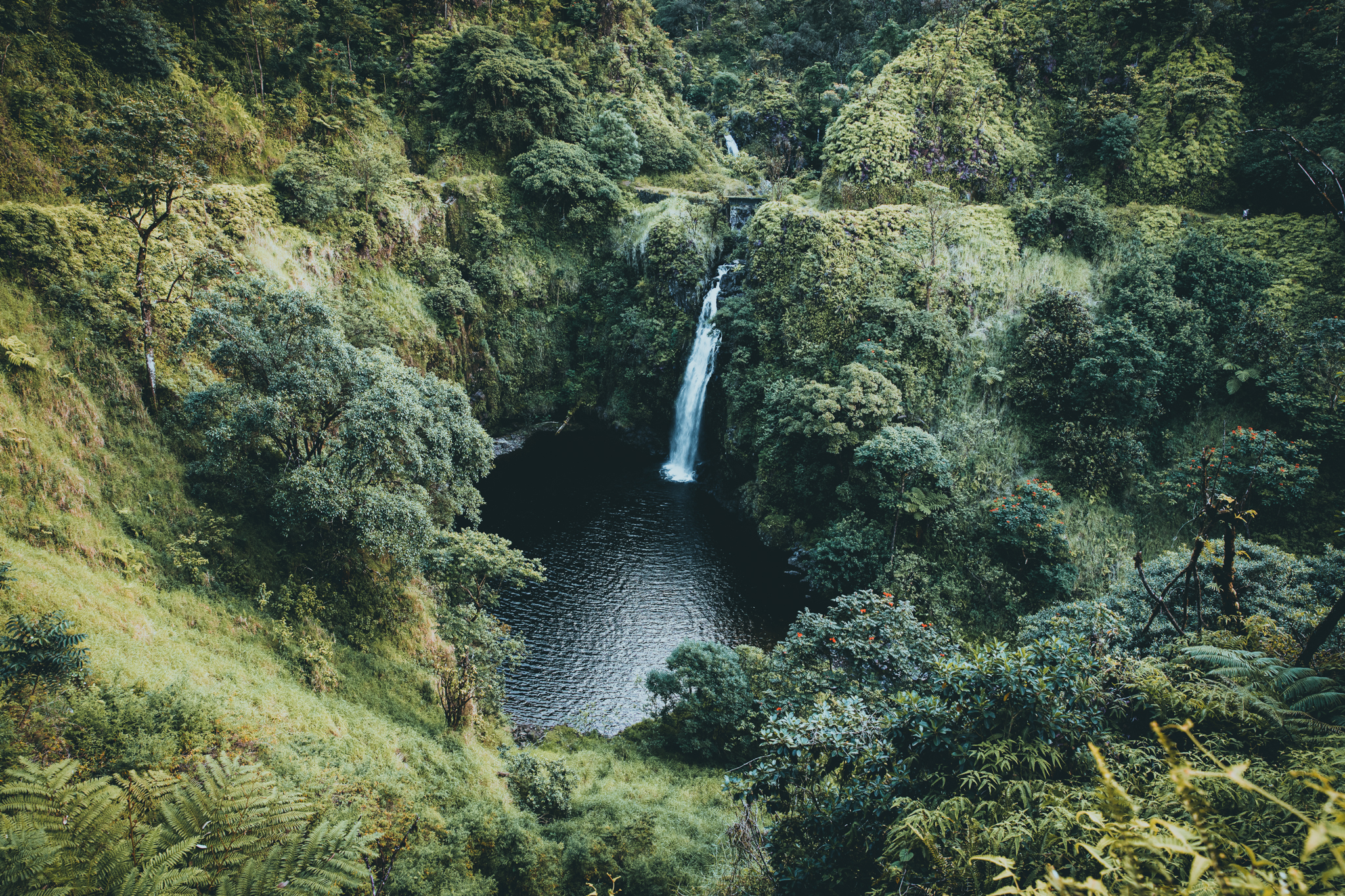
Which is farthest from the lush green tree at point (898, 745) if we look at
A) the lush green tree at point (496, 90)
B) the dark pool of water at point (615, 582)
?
the lush green tree at point (496, 90)

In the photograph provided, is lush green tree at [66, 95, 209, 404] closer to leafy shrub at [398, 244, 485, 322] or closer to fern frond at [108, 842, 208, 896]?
leafy shrub at [398, 244, 485, 322]

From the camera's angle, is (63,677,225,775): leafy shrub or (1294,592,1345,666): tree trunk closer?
(1294,592,1345,666): tree trunk

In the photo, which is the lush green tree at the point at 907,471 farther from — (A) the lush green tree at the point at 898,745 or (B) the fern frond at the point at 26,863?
(B) the fern frond at the point at 26,863

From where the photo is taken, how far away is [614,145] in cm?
3192

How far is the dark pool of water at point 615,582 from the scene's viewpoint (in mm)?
16766

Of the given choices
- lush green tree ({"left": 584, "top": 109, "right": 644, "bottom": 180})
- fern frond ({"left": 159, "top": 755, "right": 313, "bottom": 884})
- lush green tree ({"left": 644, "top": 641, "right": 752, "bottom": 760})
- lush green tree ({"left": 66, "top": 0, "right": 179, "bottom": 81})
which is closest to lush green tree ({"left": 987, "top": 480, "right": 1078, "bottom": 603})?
lush green tree ({"left": 644, "top": 641, "right": 752, "bottom": 760})

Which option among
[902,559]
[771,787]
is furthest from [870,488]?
[771,787]

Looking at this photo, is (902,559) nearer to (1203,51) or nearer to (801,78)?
(1203,51)

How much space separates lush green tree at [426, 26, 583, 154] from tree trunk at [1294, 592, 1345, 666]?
33344mm

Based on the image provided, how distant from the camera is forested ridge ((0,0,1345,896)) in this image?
15.4 ft

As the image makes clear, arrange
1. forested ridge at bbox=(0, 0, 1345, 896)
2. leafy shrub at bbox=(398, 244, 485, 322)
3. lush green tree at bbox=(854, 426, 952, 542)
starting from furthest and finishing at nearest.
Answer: leafy shrub at bbox=(398, 244, 485, 322)
lush green tree at bbox=(854, 426, 952, 542)
forested ridge at bbox=(0, 0, 1345, 896)

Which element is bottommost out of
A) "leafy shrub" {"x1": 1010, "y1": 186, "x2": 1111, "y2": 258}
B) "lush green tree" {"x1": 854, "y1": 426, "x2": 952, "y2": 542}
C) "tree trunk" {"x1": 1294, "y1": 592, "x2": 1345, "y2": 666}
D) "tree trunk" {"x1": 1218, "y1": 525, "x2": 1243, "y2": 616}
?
"tree trunk" {"x1": 1294, "y1": 592, "x2": 1345, "y2": 666}

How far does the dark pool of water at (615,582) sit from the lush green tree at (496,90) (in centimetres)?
1691

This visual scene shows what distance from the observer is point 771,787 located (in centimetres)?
638
